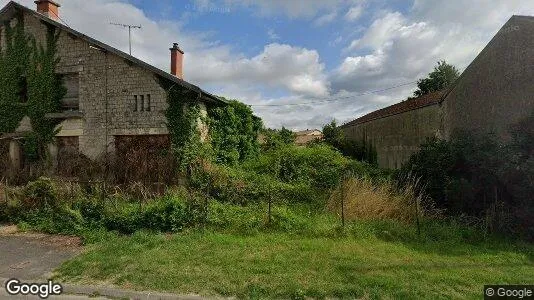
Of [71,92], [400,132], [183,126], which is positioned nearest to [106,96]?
[71,92]

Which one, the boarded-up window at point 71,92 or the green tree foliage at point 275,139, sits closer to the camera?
the boarded-up window at point 71,92

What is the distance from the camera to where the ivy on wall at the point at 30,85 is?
13039mm

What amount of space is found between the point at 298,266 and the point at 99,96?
34.7 ft

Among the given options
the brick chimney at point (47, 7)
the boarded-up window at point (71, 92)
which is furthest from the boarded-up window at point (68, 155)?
Answer: the brick chimney at point (47, 7)

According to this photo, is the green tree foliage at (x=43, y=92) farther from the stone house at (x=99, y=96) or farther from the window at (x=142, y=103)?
the window at (x=142, y=103)

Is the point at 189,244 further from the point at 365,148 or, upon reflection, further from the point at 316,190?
the point at 365,148

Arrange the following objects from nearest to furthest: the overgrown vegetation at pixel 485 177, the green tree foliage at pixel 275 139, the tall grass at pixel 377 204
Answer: the overgrown vegetation at pixel 485 177 → the tall grass at pixel 377 204 → the green tree foliage at pixel 275 139

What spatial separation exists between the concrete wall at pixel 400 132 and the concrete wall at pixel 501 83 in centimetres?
188

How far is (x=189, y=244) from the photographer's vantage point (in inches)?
271

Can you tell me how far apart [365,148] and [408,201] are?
15.4 m

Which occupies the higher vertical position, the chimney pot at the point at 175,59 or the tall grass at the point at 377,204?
the chimney pot at the point at 175,59

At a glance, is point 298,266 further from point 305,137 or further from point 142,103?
point 305,137

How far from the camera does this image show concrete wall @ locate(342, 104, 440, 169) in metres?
15.6

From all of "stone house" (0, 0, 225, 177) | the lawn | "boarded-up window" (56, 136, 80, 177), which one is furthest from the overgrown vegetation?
"boarded-up window" (56, 136, 80, 177)
